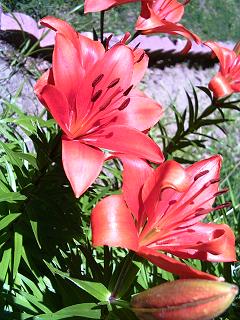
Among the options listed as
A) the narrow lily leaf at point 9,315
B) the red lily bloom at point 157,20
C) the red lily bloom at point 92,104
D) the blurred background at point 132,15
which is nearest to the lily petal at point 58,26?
the red lily bloom at point 92,104

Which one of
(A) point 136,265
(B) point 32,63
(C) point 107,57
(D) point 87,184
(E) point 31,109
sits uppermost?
(C) point 107,57

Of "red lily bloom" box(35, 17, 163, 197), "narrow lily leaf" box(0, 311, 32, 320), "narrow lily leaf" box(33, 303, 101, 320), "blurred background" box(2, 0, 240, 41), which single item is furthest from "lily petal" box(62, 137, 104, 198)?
"blurred background" box(2, 0, 240, 41)

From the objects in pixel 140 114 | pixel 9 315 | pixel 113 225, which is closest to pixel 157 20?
pixel 140 114

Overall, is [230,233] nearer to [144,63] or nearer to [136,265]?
[136,265]

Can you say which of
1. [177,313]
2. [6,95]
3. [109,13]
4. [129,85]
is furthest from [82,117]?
[109,13]

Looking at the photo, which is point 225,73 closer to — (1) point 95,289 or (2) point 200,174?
(2) point 200,174

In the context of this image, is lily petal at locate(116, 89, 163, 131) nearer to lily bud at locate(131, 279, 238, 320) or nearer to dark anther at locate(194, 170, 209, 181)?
dark anther at locate(194, 170, 209, 181)
